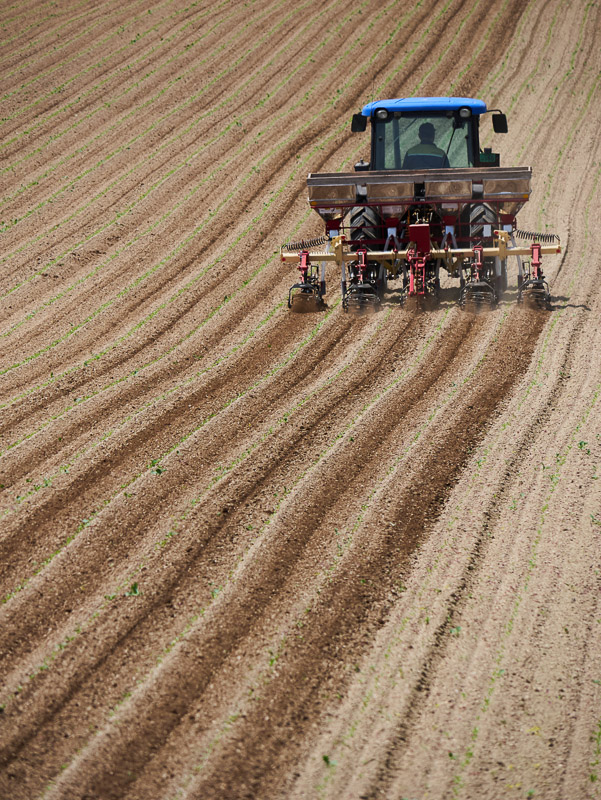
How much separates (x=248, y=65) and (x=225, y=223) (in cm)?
888

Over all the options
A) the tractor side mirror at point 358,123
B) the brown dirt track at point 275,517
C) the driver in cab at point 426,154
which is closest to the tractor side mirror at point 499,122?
the driver in cab at point 426,154

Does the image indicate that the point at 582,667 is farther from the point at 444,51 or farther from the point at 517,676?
the point at 444,51

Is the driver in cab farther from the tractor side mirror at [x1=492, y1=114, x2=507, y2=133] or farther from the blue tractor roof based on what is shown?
the tractor side mirror at [x1=492, y1=114, x2=507, y2=133]

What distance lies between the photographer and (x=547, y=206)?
49.3 feet

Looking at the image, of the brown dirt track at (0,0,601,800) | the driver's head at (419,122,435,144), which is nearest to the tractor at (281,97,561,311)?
the driver's head at (419,122,435,144)

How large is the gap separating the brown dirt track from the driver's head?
101 inches


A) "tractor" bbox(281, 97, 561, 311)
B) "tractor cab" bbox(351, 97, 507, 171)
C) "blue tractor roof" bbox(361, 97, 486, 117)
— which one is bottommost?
"tractor" bbox(281, 97, 561, 311)

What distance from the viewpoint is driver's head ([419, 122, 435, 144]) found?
11.3 meters

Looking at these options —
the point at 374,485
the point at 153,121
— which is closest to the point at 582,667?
the point at 374,485

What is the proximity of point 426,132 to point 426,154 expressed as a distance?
328 mm

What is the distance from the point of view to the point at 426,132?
11336 millimetres

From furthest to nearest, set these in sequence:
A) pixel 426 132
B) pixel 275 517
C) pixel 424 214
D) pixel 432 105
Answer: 1. pixel 426 132
2. pixel 432 105
3. pixel 424 214
4. pixel 275 517

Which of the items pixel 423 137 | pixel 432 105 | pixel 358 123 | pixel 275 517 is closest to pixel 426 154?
pixel 423 137

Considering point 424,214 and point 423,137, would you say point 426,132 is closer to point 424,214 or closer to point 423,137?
point 423,137
